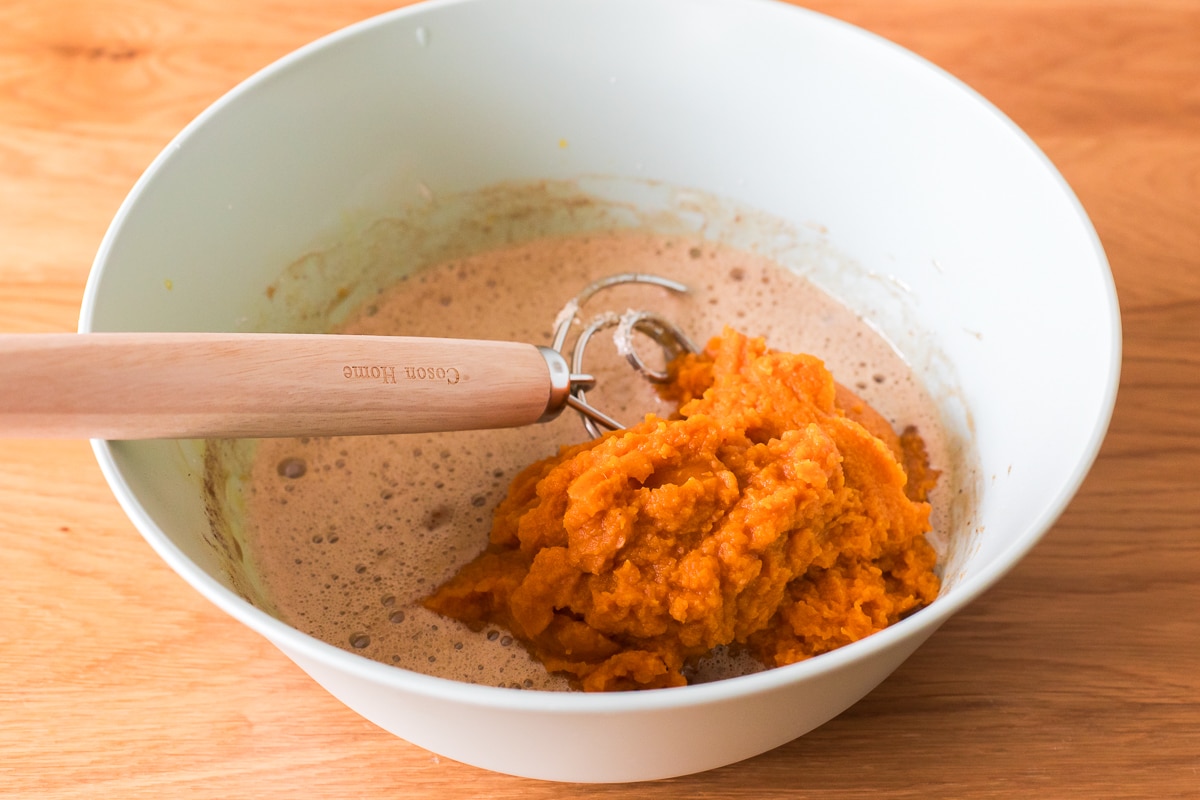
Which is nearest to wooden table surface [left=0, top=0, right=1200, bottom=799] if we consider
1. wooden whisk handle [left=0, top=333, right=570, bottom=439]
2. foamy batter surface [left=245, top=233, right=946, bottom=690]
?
foamy batter surface [left=245, top=233, right=946, bottom=690]

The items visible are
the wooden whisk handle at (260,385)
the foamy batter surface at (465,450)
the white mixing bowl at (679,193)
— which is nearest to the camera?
the wooden whisk handle at (260,385)

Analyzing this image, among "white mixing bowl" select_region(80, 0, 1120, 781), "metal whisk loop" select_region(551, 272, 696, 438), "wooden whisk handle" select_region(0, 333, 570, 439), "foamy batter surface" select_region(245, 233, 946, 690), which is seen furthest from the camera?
"metal whisk loop" select_region(551, 272, 696, 438)

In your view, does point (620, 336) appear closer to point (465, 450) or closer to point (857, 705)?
point (465, 450)

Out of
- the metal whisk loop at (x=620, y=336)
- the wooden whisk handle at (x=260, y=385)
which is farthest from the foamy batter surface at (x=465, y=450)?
the wooden whisk handle at (x=260, y=385)

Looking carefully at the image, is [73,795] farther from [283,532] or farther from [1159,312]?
[1159,312]

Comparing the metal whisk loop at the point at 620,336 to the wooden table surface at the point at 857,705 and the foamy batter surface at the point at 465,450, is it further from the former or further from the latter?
the wooden table surface at the point at 857,705

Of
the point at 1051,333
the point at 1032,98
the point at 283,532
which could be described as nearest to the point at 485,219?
the point at 283,532

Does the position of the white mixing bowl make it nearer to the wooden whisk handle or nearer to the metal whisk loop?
the wooden whisk handle
